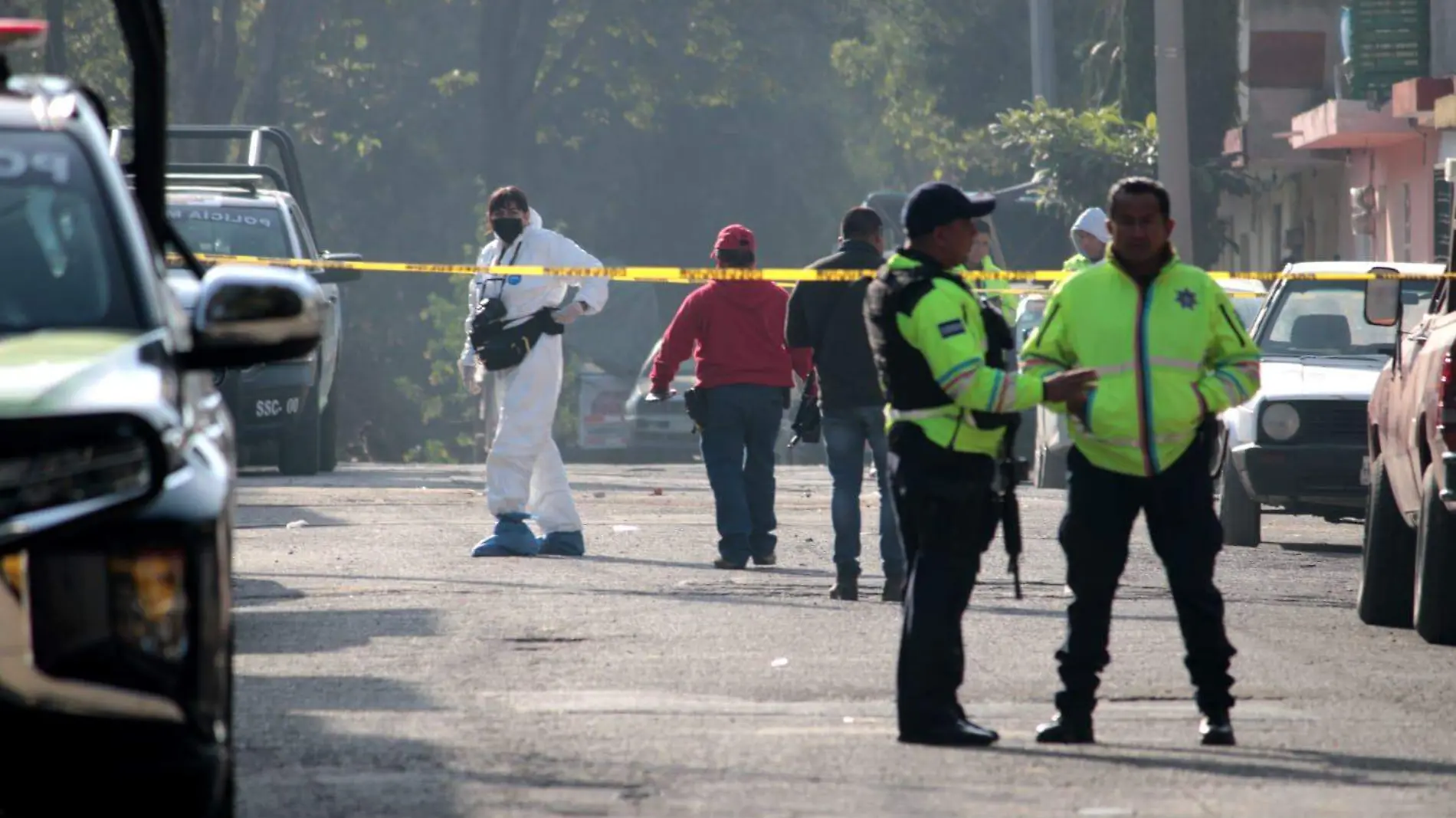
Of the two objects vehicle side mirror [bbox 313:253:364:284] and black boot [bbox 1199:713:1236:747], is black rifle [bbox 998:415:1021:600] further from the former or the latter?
vehicle side mirror [bbox 313:253:364:284]

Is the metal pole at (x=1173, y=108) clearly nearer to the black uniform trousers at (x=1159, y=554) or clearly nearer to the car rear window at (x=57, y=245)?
the black uniform trousers at (x=1159, y=554)

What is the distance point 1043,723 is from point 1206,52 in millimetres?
28048

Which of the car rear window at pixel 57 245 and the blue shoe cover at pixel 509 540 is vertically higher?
the car rear window at pixel 57 245

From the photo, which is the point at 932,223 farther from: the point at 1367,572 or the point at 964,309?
the point at 1367,572

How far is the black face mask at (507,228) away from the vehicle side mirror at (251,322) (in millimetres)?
8941

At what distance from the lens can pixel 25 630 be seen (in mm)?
4605

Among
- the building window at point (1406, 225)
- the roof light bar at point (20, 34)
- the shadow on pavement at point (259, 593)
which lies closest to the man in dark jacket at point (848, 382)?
the shadow on pavement at point (259, 593)

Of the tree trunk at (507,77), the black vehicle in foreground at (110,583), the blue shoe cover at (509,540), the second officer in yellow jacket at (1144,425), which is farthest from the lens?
the tree trunk at (507,77)

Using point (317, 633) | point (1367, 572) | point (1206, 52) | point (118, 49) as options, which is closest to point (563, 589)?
point (317, 633)

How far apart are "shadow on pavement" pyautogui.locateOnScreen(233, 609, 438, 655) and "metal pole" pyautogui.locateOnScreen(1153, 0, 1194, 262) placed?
1442cm

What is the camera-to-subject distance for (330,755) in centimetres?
785

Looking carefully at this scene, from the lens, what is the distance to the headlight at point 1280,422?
15.5 m

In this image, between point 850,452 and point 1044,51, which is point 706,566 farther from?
point 1044,51

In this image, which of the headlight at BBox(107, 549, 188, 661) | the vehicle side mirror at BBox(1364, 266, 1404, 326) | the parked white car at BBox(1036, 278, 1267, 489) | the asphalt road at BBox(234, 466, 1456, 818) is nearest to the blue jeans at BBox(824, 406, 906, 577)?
the asphalt road at BBox(234, 466, 1456, 818)
